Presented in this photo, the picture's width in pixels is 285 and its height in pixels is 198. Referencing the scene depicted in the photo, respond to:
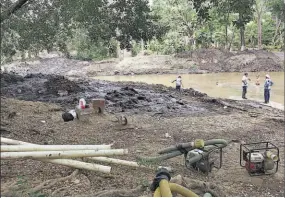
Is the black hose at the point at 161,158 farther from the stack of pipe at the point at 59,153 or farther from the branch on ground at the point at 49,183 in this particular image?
the branch on ground at the point at 49,183

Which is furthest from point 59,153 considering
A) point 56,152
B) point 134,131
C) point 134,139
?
point 134,131

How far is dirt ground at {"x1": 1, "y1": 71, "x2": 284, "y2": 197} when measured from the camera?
5969 mm

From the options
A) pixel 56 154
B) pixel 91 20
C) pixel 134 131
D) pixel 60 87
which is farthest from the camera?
pixel 60 87

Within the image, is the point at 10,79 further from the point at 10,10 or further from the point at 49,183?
the point at 49,183

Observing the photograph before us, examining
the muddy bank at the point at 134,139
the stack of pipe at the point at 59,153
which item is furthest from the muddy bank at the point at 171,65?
the stack of pipe at the point at 59,153

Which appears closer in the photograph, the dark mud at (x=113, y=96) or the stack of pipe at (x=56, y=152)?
the stack of pipe at (x=56, y=152)

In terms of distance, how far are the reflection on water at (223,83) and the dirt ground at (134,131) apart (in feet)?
11.7

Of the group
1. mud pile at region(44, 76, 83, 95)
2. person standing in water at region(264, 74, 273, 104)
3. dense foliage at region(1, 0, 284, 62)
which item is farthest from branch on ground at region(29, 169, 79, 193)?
person standing in water at region(264, 74, 273, 104)

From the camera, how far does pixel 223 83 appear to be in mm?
28406

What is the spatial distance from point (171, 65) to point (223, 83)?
435 inches

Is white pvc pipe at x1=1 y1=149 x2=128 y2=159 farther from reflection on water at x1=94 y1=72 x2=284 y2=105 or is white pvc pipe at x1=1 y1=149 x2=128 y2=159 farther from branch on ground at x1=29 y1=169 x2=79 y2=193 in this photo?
reflection on water at x1=94 y1=72 x2=284 y2=105

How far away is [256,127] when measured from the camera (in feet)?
41.3

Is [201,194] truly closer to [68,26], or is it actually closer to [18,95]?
[68,26]

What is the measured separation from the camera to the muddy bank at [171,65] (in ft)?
121
